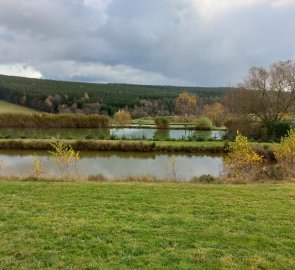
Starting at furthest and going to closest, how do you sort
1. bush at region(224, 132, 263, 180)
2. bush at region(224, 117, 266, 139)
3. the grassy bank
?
bush at region(224, 117, 266, 139) < the grassy bank < bush at region(224, 132, 263, 180)

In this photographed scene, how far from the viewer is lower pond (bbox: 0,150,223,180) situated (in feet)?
60.6

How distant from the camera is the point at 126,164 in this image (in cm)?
2212

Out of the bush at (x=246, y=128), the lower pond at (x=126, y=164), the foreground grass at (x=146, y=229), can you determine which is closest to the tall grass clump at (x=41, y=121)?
the lower pond at (x=126, y=164)

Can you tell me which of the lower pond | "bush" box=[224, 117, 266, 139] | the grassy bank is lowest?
the lower pond

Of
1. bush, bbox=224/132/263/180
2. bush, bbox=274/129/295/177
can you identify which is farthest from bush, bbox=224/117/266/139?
bush, bbox=224/132/263/180

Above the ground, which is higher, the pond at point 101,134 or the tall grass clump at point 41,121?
the tall grass clump at point 41,121

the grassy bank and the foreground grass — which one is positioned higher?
the foreground grass

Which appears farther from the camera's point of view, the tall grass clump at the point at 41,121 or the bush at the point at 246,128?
the tall grass clump at the point at 41,121

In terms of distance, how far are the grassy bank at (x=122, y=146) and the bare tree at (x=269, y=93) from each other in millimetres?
8477

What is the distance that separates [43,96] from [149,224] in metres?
81.5

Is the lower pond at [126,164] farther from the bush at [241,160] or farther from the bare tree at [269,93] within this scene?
the bare tree at [269,93]

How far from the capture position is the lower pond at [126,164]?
60.6 feet

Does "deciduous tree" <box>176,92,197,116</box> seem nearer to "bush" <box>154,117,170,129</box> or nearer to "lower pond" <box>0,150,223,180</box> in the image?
"bush" <box>154,117,170,129</box>

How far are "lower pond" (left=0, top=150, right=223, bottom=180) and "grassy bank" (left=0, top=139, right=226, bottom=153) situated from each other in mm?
1329
